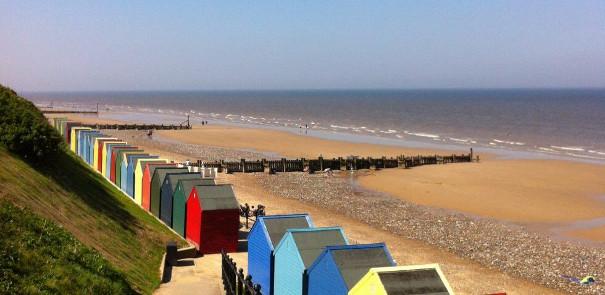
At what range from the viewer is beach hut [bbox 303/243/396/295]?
11008 mm

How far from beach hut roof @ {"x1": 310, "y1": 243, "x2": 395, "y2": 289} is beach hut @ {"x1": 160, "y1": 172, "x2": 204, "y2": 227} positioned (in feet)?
36.2

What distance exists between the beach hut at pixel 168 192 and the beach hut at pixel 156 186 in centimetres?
33

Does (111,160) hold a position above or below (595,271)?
above

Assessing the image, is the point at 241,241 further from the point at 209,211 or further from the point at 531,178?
the point at 531,178

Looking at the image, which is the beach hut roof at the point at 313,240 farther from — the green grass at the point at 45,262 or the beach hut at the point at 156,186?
the beach hut at the point at 156,186

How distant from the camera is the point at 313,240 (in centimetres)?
1334

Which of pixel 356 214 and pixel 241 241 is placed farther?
pixel 356 214

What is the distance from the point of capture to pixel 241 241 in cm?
2202

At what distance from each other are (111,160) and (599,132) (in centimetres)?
8314

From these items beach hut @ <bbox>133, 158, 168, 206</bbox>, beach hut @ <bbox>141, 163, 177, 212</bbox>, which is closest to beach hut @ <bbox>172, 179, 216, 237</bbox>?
beach hut @ <bbox>141, 163, 177, 212</bbox>

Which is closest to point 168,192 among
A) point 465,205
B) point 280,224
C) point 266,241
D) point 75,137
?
point 280,224

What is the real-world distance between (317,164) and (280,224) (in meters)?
31.1

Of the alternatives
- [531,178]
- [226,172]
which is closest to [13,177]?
[226,172]

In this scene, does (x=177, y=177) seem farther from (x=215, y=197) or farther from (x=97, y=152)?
(x=97, y=152)
